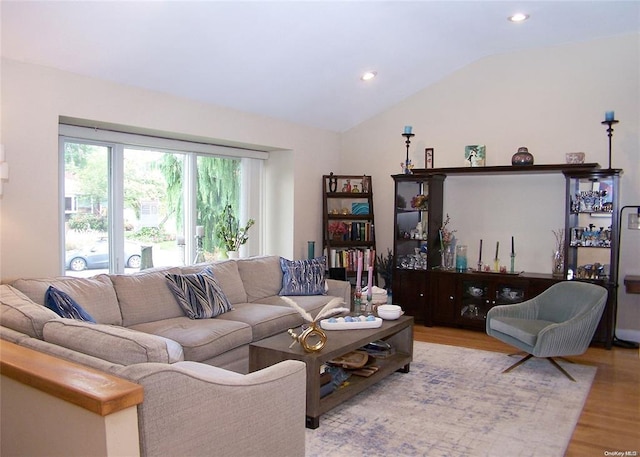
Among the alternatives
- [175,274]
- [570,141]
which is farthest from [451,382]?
[570,141]

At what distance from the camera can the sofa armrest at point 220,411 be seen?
1718mm

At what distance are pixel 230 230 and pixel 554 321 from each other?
345cm

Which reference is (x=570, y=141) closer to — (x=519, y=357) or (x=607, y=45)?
(x=607, y=45)

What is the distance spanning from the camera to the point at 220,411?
1.93 metres

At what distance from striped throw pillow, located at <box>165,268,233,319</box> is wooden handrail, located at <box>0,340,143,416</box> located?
223 cm

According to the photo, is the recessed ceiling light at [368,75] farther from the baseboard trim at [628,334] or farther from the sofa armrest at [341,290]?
the baseboard trim at [628,334]

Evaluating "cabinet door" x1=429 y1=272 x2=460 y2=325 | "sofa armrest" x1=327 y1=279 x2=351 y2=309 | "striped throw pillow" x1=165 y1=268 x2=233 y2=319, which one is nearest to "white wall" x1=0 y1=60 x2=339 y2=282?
"striped throw pillow" x1=165 y1=268 x2=233 y2=319

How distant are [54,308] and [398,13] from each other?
11.6 ft

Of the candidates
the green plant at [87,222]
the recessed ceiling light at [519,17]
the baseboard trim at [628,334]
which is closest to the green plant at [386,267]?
the baseboard trim at [628,334]

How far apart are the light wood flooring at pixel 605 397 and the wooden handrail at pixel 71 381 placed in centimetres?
254

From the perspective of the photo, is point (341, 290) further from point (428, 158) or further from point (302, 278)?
point (428, 158)

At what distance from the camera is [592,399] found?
12.5 feet

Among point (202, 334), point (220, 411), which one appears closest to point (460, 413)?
point (202, 334)

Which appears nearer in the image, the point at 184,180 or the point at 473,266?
the point at 184,180
